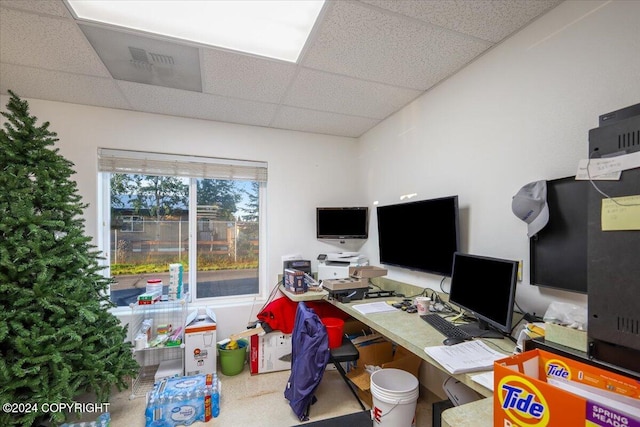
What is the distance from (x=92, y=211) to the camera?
2777mm

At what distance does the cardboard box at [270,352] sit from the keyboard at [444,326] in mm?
1562

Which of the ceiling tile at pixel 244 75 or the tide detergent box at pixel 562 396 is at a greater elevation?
the ceiling tile at pixel 244 75

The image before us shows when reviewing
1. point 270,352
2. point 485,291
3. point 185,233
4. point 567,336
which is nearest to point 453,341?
point 485,291

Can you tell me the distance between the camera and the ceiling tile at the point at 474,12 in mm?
1535

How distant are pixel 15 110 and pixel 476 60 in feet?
10.6

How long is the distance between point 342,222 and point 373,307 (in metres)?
1.38

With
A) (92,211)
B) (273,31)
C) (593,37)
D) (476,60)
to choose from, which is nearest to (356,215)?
(476,60)

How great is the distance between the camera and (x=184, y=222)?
323 centimetres

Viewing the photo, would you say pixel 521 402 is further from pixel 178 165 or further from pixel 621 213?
pixel 178 165

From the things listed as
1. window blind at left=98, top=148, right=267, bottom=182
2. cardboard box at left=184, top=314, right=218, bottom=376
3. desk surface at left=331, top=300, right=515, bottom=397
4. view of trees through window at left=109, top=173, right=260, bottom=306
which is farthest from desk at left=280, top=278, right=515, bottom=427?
window blind at left=98, top=148, right=267, bottom=182

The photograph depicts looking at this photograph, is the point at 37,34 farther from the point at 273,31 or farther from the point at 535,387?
the point at 535,387

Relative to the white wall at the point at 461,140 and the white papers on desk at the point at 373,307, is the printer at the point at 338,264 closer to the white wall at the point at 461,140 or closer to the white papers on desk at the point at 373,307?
the white wall at the point at 461,140

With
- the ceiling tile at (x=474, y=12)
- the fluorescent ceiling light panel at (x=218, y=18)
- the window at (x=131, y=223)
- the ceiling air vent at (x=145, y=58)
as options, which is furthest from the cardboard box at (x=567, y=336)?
the window at (x=131, y=223)

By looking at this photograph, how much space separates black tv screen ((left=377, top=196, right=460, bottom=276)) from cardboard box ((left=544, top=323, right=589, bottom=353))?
1.01m
